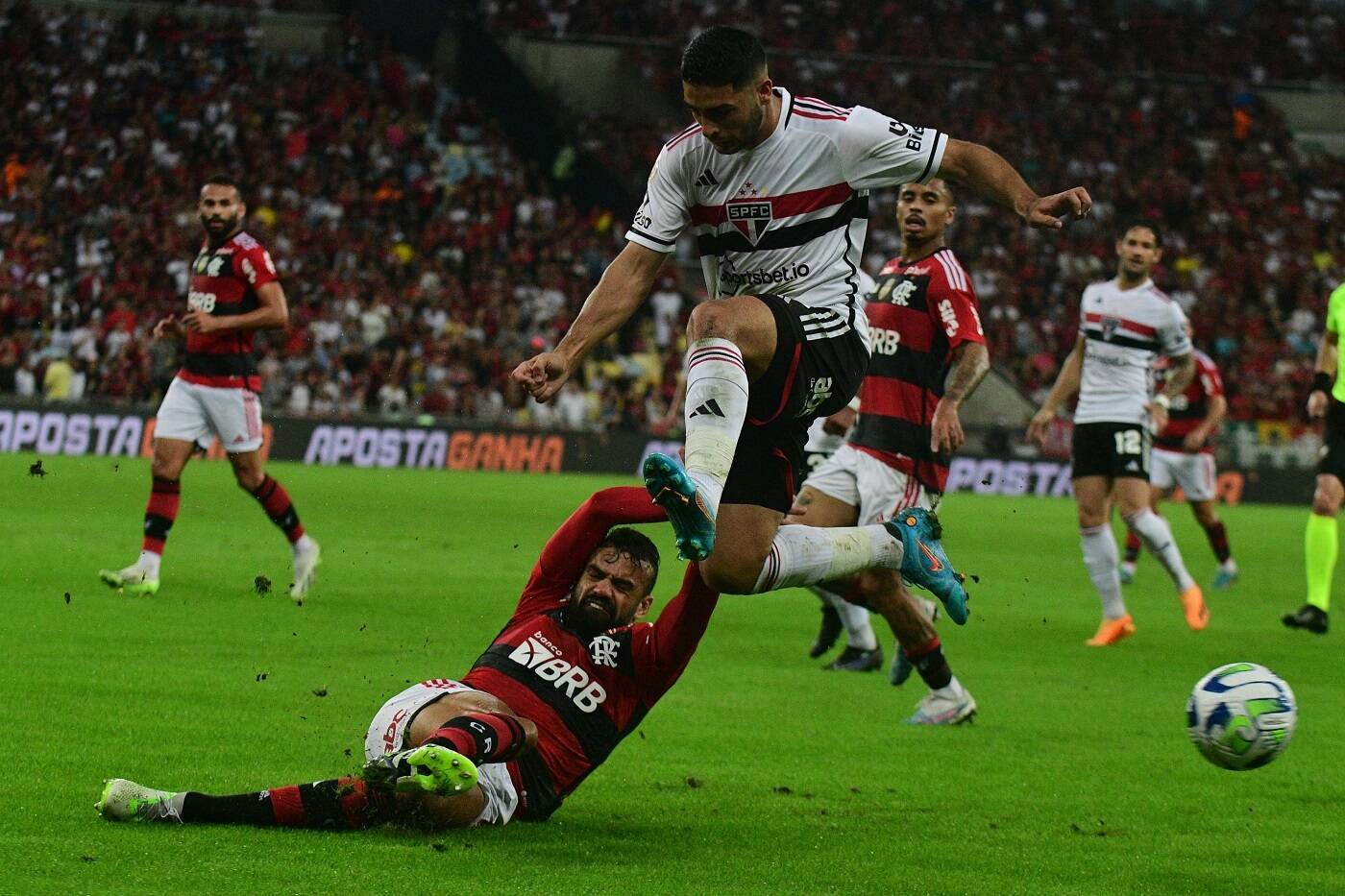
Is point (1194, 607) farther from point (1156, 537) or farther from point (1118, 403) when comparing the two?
point (1118, 403)

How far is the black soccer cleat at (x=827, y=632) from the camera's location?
33.6 feet

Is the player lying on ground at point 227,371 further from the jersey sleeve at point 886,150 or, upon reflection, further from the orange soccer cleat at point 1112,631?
the jersey sleeve at point 886,150

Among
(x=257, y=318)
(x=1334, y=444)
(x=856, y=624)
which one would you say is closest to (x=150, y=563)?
(x=257, y=318)

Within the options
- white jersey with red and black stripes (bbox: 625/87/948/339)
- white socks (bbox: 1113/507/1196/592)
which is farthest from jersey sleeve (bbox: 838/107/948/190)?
white socks (bbox: 1113/507/1196/592)

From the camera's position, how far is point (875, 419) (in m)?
9.01

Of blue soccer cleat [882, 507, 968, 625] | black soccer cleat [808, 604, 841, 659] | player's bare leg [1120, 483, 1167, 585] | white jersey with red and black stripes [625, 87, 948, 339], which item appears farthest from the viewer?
player's bare leg [1120, 483, 1167, 585]

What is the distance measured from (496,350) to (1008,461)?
8.38 m

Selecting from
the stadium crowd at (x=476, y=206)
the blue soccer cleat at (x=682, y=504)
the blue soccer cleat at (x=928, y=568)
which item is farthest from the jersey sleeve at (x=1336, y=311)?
the stadium crowd at (x=476, y=206)

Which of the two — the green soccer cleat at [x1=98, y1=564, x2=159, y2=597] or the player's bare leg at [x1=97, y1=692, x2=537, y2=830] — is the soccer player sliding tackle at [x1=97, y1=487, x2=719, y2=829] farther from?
the green soccer cleat at [x1=98, y1=564, x2=159, y2=597]

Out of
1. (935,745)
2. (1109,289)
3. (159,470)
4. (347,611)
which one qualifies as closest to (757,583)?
(935,745)

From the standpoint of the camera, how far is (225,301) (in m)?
11.0

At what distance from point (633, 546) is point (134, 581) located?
5868mm

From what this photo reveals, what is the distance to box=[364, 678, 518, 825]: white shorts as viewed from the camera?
5125mm

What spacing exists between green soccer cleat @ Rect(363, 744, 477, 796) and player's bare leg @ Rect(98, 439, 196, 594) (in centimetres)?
639
